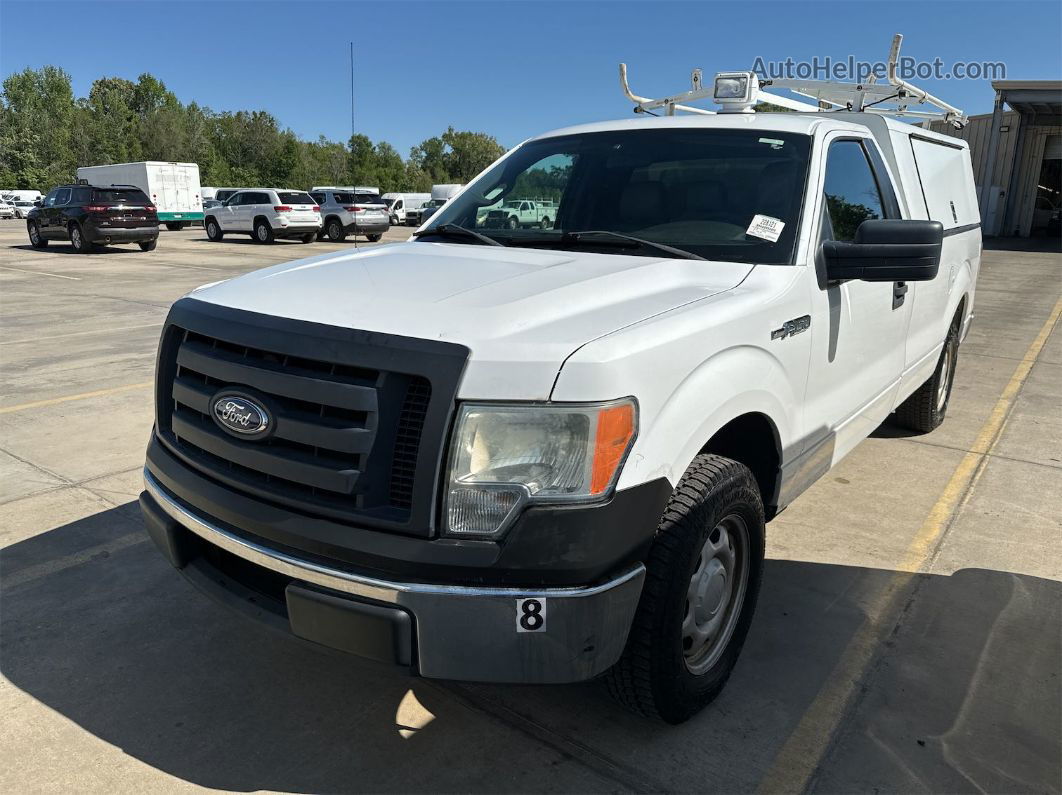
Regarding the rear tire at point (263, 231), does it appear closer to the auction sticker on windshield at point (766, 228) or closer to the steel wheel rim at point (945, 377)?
the steel wheel rim at point (945, 377)

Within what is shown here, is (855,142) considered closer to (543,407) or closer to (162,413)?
(543,407)

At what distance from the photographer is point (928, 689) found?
2818mm

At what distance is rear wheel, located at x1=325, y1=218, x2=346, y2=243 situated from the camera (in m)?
27.4

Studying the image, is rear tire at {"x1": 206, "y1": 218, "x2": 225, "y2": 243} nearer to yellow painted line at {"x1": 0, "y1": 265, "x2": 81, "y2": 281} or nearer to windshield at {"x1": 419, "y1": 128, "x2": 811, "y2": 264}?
yellow painted line at {"x1": 0, "y1": 265, "x2": 81, "y2": 281}

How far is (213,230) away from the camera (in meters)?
28.0

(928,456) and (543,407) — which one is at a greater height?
(543,407)

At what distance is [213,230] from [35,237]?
18.1 ft

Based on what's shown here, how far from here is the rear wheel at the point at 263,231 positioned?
85.1 ft

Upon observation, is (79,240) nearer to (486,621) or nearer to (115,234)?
(115,234)

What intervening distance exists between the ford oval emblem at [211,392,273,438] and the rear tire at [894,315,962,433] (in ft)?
14.5

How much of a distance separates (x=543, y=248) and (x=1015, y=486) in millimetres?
3332

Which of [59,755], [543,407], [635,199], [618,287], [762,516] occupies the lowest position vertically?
[59,755]

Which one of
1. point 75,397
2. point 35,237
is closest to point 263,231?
point 35,237

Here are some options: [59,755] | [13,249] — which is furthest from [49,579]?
[13,249]
